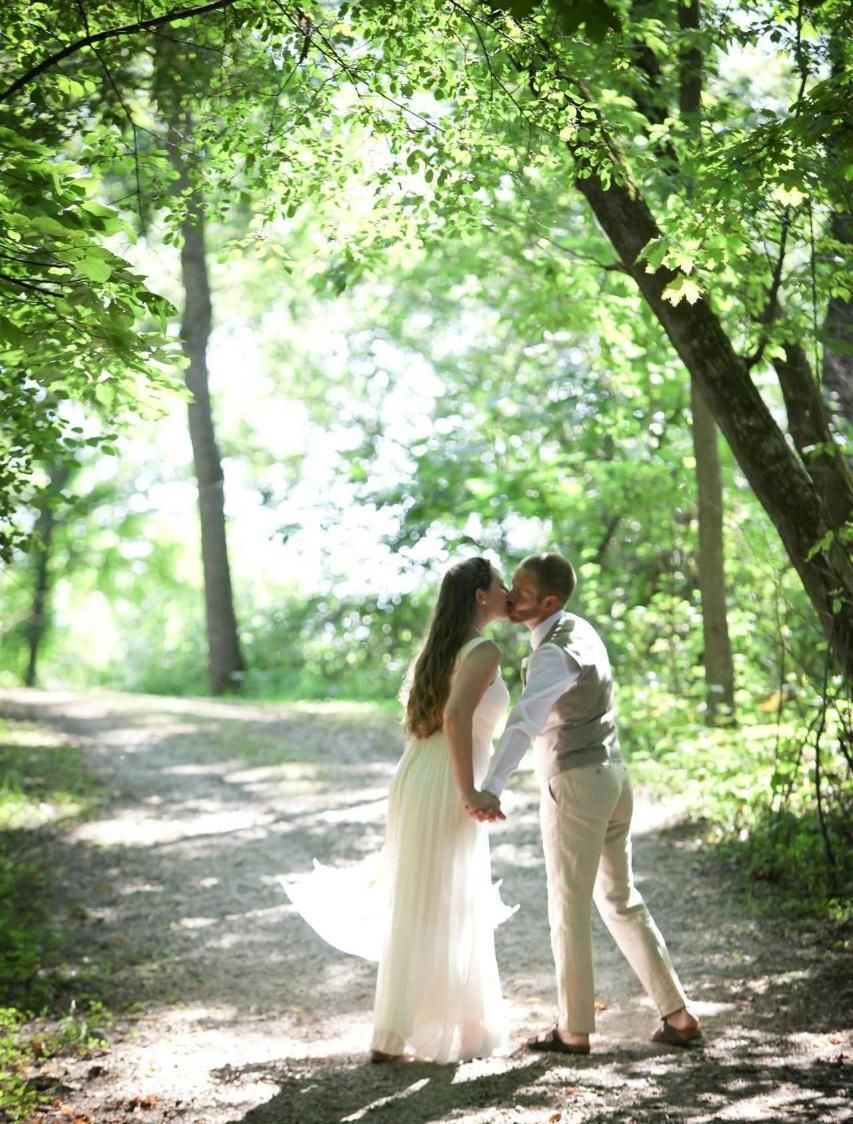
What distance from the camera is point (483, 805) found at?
16.9 feet

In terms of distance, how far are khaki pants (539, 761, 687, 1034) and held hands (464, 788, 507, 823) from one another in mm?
271

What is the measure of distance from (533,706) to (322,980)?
2.59 metres

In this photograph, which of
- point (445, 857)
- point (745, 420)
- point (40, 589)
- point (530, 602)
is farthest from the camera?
point (40, 589)

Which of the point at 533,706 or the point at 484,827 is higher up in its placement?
the point at 533,706

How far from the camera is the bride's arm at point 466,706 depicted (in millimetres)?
5191

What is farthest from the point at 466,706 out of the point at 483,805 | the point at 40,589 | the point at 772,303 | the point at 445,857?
the point at 40,589

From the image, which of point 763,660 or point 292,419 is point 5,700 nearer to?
point 763,660

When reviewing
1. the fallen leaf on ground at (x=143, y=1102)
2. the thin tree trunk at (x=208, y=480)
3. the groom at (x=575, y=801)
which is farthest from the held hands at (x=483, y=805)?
the thin tree trunk at (x=208, y=480)

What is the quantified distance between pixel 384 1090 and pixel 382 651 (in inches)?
533

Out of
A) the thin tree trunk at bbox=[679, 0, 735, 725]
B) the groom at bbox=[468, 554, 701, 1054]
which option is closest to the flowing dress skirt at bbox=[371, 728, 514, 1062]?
the groom at bbox=[468, 554, 701, 1054]

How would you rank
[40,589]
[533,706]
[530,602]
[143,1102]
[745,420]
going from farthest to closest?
[40,589] → [745,420] → [530,602] → [533,706] → [143,1102]

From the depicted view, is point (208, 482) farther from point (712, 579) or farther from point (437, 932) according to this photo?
point (437, 932)

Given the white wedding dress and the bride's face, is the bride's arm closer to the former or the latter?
the white wedding dress

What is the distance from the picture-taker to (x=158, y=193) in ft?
20.6
